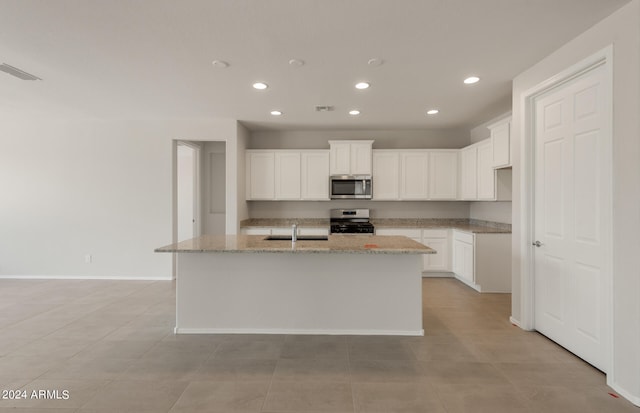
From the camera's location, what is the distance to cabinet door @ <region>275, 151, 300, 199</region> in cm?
545

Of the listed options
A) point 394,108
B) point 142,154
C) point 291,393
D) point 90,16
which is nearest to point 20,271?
point 142,154

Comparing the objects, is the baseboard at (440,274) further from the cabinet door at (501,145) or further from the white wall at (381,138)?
the white wall at (381,138)

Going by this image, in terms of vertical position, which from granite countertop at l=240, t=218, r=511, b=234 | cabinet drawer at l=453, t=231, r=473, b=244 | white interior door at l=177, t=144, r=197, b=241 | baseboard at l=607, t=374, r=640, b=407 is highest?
white interior door at l=177, t=144, r=197, b=241

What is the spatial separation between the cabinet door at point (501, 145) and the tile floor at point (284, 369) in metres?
1.94

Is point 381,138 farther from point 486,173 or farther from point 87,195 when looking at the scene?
point 87,195

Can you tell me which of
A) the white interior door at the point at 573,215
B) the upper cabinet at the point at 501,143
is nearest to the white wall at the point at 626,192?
the white interior door at the point at 573,215

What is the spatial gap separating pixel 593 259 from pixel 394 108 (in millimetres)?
2828

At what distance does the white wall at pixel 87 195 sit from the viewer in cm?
496

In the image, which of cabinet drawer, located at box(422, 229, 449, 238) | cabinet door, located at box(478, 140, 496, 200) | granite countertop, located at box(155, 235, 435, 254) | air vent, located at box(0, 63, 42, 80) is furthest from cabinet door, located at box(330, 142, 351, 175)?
air vent, located at box(0, 63, 42, 80)

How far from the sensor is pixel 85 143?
4980mm

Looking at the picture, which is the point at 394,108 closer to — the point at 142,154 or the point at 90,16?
the point at 90,16

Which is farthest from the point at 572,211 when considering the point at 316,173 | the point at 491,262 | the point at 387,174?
the point at 316,173

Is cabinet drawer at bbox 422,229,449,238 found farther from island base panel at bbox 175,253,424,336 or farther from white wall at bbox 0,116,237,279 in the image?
white wall at bbox 0,116,237,279

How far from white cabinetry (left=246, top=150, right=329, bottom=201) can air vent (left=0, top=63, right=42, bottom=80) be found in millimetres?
2857
